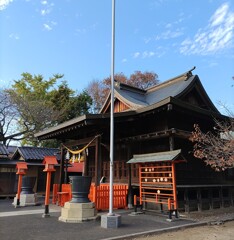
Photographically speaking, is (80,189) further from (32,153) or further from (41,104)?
(41,104)

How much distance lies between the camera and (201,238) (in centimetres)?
692

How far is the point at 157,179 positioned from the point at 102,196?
8.51 ft

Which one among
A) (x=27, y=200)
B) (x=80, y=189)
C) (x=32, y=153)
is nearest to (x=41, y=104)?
(x=32, y=153)

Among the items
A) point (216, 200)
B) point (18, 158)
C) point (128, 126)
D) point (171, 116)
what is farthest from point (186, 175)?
→ point (18, 158)

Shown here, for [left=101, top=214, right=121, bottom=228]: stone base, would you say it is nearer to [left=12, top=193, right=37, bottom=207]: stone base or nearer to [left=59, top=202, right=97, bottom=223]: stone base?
[left=59, top=202, right=97, bottom=223]: stone base

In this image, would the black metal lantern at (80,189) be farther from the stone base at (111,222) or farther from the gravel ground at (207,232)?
the gravel ground at (207,232)

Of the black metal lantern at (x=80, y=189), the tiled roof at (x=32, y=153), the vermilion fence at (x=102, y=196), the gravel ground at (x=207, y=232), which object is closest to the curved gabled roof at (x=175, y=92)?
the vermilion fence at (x=102, y=196)

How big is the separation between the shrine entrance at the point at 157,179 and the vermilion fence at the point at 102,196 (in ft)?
3.48

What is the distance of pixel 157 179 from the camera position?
10.8m

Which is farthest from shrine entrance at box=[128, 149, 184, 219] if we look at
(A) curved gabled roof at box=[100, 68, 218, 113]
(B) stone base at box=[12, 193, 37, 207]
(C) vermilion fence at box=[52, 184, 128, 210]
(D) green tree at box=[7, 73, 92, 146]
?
(D) green tree at box=[7, 73, 92, 146]

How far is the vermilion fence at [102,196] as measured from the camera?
35.0 feet

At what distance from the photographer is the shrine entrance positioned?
9773 mm

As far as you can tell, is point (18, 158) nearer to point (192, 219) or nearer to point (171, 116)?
point (171, 116)

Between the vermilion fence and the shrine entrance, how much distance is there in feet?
3.48
